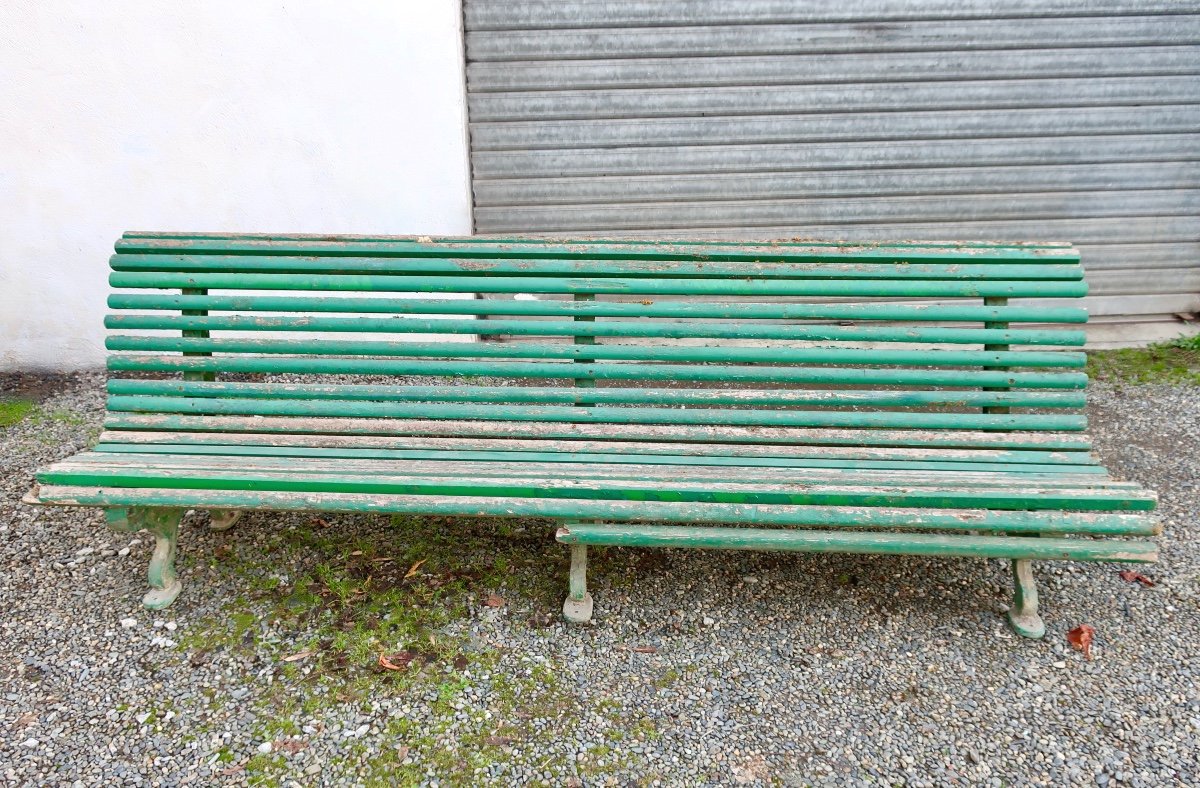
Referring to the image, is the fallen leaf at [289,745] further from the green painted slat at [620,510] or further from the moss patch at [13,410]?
the moss patch at [13,410]

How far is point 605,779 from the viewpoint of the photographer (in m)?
2.15

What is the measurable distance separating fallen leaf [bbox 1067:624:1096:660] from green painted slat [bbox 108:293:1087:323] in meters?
0.99

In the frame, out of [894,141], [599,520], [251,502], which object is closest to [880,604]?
[599,520]

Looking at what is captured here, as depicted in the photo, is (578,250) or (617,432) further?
(578,250)

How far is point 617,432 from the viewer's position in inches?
113

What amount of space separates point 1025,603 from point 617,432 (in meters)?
1.39

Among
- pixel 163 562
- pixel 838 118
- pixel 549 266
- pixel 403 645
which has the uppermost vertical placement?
pixel 838 118

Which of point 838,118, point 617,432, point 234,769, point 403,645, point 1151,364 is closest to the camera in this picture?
point 234,769

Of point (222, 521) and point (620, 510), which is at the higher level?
point (620, 510)

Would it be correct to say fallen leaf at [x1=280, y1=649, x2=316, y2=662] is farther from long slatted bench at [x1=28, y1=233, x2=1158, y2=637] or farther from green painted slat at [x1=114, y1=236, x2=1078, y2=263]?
green painted slat at [x1=114, y1=236, x2=1078, y2=263]

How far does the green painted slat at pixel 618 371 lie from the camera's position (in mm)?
2807

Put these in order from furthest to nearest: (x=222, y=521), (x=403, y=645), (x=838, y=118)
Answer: (x=838, y=118), (x=222, y=521), (x=403, y=645)

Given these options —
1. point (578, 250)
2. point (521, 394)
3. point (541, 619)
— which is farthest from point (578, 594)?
point (578, 250)

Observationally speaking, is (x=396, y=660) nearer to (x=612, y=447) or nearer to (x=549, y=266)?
(x=612, y=447)
